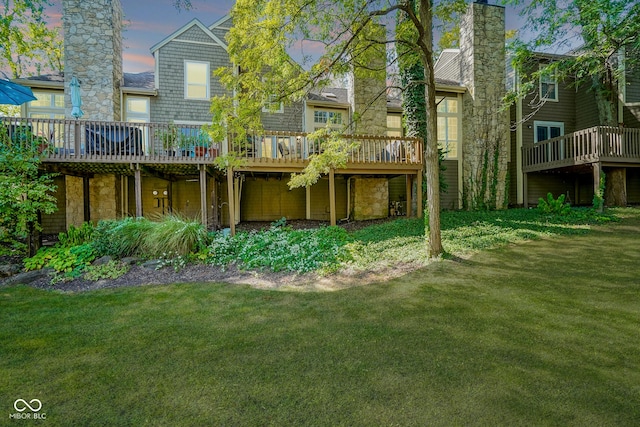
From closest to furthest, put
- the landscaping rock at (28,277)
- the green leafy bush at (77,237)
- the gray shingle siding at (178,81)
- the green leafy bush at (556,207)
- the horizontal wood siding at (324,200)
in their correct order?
the landscaping rock at (28,277) < the green leafy bush at (77,237) < the green leafy bush at (556,207) < the gray shingle siding at (178,81) < the horizontal wood siding at (324,200)

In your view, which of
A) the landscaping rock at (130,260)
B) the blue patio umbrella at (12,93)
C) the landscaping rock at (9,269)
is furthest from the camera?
the landscaping rock at (130,260)

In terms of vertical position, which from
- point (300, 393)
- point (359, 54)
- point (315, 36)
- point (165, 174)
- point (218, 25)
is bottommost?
point (300, 393)

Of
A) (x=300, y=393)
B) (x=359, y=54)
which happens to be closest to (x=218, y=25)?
(x=359, y=54)

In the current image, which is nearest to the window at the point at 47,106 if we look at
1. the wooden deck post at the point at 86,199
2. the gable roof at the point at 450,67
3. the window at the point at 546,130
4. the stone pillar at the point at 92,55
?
the stone pillar at the point at 92,55

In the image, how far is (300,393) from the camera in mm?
2445

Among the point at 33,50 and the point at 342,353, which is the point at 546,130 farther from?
the point at 33,50

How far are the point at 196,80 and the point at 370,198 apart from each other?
8.00 metres

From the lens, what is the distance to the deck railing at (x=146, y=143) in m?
8.65

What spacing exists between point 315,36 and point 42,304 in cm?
701

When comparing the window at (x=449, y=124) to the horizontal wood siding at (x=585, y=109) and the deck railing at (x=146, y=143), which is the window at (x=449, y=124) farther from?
the horizontal wood siding at (x=585, y=109)

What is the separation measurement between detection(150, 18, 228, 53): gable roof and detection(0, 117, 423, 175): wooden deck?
171 inches

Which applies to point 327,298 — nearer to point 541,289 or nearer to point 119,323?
point 119,323

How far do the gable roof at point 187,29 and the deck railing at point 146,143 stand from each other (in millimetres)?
4420

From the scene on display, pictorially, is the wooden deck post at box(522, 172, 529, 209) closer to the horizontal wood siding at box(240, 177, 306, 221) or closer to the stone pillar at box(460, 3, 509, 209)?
the stone pillar at box(460, 3, 509, 209)
